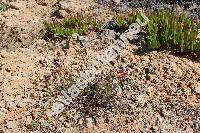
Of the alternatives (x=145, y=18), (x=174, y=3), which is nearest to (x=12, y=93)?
(x=145, y=18)

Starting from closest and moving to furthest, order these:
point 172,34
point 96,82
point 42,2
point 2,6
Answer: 1. point 96,82
2. point 172,34
3. point 2,6
4. point 42,2

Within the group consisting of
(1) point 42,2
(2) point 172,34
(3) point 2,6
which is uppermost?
(2) point 172,34

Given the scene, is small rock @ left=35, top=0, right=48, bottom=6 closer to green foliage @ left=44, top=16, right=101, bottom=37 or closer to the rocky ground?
green foliage @ left=44, top=16, right=101, bottom=37

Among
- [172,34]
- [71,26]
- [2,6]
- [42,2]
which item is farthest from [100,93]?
[2,6]

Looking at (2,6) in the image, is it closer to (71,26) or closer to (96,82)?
(71,26)

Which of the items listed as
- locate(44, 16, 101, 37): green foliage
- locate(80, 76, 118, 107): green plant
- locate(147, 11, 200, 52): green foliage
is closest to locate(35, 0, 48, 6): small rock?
locate(44, 16, 101, 37): green foliage
